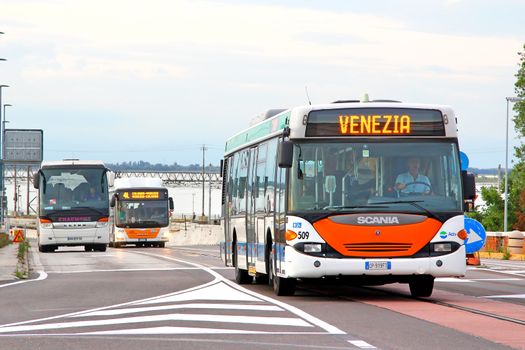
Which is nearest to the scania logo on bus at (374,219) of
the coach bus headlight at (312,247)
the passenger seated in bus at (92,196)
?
the coach bus headlight at (312,247)

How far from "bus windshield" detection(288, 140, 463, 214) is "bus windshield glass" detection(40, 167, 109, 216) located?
33956 millimetres

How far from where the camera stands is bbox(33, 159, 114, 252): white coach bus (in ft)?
174

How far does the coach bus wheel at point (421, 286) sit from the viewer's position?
66.5 feet

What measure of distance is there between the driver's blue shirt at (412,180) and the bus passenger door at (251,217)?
4256 millimetres

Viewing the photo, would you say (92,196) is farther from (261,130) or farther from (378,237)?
(378,237)

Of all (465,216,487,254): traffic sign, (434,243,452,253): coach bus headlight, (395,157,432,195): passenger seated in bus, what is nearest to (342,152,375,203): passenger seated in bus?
(395,157,432,195): passenger seated in bus

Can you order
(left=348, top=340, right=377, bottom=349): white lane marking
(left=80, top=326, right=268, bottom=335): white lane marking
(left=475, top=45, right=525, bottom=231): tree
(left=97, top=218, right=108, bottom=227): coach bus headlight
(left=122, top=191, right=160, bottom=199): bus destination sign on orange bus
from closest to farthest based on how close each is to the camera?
1. (left=348, top=340, right=377, bottom=349): white lane marking
2. (left=80, top=326, right=268, bottom=335): white lane marking
3. (left=97, top=218, right=108, bottom=227): coach bus headlight
4. (left=122, top=191, right=160, bottom=199): bus destination sign on orange bus
5. (left=475, top=45, right=525, bottom=231): tree

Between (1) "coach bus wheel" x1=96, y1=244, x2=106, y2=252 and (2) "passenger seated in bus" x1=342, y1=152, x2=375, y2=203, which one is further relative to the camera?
(1) "coach bus wheel" x1=96, y1=244, x2=106, y2=252

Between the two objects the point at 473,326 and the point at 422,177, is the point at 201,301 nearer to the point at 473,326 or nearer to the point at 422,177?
the point at 422,177

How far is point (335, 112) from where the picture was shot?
20125 millimetres

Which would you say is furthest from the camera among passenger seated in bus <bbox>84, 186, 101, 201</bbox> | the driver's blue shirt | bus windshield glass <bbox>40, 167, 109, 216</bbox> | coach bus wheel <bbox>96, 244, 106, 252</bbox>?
coach bus wheel <bbox>96, 244, 106, 252</bbox>

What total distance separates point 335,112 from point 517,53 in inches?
3070

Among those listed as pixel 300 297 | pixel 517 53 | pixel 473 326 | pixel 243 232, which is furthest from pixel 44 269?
pixel 517 53

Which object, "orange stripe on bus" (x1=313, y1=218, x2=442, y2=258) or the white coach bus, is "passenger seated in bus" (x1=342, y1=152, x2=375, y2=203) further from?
the white coach bus
